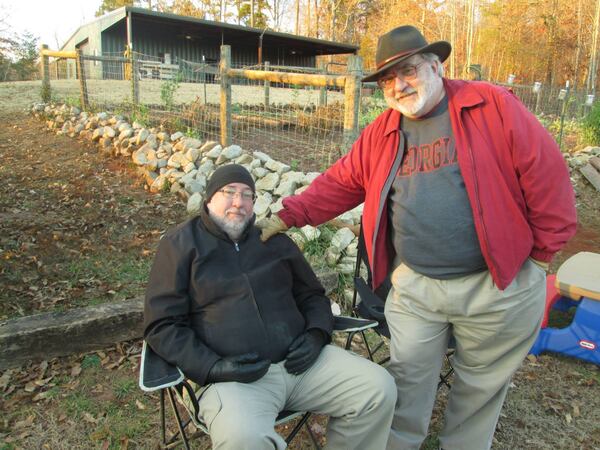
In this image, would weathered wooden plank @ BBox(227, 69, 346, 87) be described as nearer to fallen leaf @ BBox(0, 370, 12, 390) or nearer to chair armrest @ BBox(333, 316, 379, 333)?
chair armrest @ BBox(333, 316, 379, 333)

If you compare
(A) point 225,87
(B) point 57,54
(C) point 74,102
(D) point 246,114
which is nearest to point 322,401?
(A) point 225,87

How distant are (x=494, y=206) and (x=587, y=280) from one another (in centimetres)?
173

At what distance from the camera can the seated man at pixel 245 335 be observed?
198cm

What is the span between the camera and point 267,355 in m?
2.14

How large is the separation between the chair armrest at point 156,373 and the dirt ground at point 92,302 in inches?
27.7

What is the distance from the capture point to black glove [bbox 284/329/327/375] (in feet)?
7.02

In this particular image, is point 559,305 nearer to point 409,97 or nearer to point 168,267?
point 409,97

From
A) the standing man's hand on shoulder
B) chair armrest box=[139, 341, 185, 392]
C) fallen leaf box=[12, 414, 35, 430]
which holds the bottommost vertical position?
fallen leaf box=[12, 414, 35, 430]

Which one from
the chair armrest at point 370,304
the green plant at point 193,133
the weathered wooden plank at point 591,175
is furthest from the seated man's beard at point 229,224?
the weathered wooden plank at point 591,175

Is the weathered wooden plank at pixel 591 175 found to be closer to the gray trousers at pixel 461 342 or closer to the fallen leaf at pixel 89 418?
the gray trousers at pixel 461 342

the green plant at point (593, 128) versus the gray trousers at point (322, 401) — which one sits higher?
the green plant at point (593, 128)

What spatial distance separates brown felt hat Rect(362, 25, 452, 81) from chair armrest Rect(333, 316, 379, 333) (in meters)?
1.17

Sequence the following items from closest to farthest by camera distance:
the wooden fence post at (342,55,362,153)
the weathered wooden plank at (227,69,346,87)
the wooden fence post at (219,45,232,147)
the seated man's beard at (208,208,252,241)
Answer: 1. the seated man's beard at (208,208,252,241)
2. the wooden fence post at (342,55,362,153)
3. the weathered wooden plank at (227,69,346,87)
4. the wooden fence post at (219,45,232,147)

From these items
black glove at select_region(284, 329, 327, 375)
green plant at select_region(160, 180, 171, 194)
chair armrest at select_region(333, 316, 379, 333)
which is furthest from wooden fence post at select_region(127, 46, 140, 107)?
black glove at select_region(284, 329, 327, 375)
